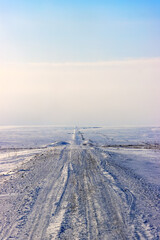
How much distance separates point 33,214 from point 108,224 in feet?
8.70

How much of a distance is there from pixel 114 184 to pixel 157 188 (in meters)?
2.11

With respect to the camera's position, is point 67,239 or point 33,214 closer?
point 67,239

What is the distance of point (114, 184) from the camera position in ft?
39.1

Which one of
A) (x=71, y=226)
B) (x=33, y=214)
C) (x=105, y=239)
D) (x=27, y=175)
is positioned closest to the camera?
(x=105, y=239)

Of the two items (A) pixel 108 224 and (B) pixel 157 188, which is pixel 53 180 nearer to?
(B) pixel 157 188

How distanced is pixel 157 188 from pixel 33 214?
21.2ft

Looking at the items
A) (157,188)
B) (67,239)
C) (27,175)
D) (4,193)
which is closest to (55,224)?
(67,239)

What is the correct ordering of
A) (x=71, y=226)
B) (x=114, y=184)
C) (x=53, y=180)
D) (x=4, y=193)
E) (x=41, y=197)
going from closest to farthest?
(x=71, y=226), (x=41, y=197), (x=4, y=193), (x=114, y=184), (x=53, y=180)

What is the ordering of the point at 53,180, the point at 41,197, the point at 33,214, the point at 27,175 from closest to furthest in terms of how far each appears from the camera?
the point at 33,214
the point at 41,197
the point at 53,180
the point at 27,175

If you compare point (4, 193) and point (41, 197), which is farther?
point (4, 193)

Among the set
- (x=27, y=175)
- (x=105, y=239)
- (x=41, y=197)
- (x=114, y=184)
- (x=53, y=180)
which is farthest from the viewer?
(x=27, y=175)

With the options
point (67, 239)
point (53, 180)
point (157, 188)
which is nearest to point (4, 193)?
point (53, 180)

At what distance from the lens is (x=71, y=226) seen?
22.4ft

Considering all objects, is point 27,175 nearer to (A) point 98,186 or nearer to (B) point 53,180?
(B) point 53,180
